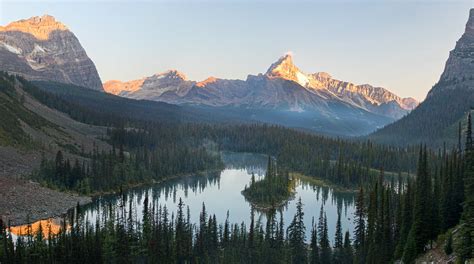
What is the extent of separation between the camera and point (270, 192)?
15388 cm

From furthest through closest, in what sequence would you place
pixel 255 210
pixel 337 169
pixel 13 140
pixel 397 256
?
pixel 337 169, pixel 13 140, pixel 255 210, pixel 397 256

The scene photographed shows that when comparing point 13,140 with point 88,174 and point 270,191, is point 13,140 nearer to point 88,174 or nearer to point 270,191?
point 88,174

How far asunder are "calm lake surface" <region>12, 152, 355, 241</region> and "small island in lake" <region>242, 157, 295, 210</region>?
2.73 m

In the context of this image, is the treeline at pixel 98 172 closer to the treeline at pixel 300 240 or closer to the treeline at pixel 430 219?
the treeline at pixel 300 240

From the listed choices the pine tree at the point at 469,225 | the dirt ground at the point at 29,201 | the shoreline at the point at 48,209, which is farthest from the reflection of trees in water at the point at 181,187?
the pine tree at the point at 469,225

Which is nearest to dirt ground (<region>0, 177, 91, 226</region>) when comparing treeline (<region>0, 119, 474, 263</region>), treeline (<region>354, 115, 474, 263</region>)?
treeline (<region>0, 119, 474, 263</region>)

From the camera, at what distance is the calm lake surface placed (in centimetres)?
12850

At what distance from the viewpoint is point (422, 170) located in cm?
6222

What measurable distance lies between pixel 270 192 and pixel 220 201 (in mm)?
18903

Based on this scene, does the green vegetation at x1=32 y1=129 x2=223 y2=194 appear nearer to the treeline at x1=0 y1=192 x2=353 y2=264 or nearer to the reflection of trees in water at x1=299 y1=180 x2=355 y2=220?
the treeline at x1=0 y1=192 x2=353 y2=264

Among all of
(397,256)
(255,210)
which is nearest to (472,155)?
(397,256)

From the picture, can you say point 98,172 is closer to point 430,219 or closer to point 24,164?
point 24,164

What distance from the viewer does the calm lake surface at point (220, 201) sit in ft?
422

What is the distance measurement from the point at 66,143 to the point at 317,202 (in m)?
119
